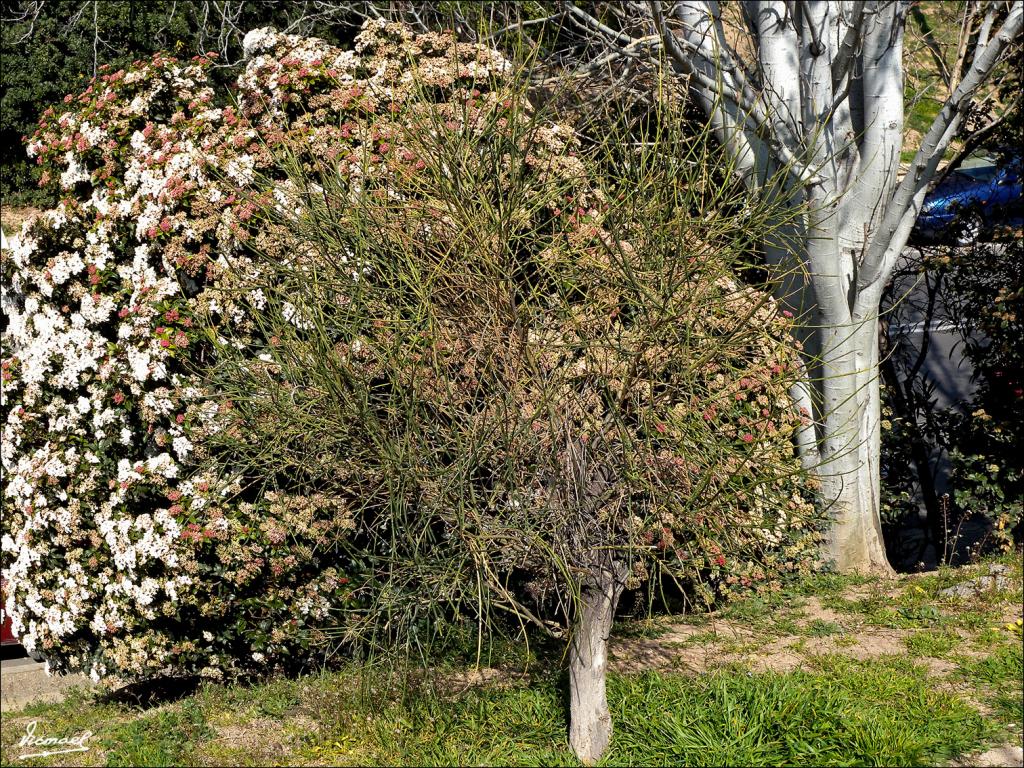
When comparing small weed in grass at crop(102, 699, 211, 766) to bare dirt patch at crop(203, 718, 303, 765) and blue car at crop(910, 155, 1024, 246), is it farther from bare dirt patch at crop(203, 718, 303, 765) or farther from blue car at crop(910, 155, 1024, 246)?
blue car at crop(910, 155, 1024, 246)

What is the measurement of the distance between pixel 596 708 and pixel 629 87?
5192 mm

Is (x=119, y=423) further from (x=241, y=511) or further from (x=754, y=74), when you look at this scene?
(x=754, y=74)

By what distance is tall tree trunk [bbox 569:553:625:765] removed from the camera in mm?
4746

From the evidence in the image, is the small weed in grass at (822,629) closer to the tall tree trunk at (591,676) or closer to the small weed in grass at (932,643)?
the small weed in grass at (932,643)

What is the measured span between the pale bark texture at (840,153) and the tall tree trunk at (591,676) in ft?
8.60

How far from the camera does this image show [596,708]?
4.77m

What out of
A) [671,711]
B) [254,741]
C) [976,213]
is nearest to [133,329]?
[254,741]

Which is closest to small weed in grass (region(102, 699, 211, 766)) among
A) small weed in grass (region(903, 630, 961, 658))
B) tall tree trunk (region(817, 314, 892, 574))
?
small weed in grass (region(903, 630, 961, 658))

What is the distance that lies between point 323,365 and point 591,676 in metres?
1.95

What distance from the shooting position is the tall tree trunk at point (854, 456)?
23.7 ft

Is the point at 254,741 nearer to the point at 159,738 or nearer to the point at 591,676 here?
the point at 159,738

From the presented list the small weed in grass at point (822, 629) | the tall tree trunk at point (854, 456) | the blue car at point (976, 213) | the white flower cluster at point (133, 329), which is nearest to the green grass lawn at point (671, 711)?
the small weed in grass at point (822, 629)

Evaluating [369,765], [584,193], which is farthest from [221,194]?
[369,765]

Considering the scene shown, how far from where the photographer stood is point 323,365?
13.7 ft
